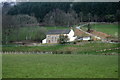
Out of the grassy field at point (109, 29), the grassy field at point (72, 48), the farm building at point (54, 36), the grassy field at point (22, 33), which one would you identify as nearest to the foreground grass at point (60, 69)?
the grassy field at point (72, 48)

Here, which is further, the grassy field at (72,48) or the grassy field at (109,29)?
the grassy field at (109,29)

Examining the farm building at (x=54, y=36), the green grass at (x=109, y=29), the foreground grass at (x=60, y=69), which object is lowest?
the foreground grass at (x=60, y=69)

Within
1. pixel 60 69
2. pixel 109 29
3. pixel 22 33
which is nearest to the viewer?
pixel 60 69

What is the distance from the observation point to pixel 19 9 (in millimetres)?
123250

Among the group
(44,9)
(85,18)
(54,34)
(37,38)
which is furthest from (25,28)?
(44,9)

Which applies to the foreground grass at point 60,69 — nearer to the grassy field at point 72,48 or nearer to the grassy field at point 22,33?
the grassy field at point 72,48

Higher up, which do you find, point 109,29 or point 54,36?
point 109,29

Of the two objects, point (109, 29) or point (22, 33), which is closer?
point (22, 33)

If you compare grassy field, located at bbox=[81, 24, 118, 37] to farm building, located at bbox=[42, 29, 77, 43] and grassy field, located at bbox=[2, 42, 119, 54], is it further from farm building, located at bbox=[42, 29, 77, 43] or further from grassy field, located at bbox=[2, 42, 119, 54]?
grassy field, located at bbox=[2, 42, 119, 54]

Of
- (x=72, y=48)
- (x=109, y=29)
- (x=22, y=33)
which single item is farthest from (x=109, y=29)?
(x=72, y=48)

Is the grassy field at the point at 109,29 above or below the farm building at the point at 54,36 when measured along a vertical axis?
Result: above

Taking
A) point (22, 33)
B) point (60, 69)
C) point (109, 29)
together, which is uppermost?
point (109, 29)

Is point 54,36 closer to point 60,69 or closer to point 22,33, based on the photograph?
point 22,33

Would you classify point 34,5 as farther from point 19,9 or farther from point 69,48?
point 69,48
